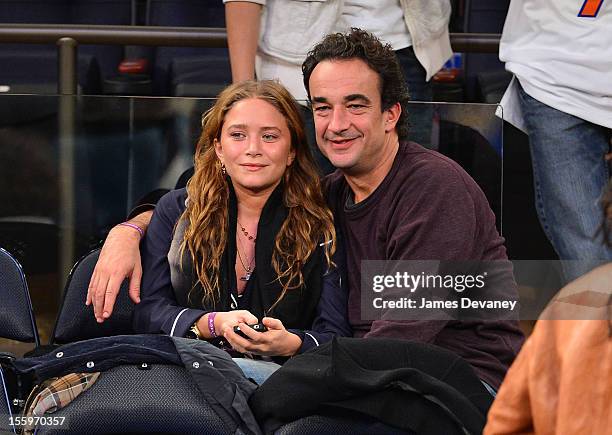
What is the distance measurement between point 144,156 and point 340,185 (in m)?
0.70

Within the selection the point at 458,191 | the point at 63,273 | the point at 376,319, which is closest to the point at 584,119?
the point at 458,191

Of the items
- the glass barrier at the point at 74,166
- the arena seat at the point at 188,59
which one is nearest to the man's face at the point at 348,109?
the glass barrier at the point at 74,166

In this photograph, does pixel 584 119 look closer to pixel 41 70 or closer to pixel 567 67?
pixel 567 67

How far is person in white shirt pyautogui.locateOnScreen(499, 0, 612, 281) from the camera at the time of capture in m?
3.13

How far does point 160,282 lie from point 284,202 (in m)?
0.35

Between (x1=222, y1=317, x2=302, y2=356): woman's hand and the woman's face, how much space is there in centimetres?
39

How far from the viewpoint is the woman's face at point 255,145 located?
279 cm

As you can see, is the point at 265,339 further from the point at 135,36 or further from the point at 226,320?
the point at 135,36

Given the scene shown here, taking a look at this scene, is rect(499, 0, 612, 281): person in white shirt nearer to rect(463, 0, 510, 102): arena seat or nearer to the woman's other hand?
the woman's other hand

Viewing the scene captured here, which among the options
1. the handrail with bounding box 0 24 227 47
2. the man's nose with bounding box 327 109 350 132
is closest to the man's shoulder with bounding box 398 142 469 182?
the man's nose with bounding box 327 109 350 132

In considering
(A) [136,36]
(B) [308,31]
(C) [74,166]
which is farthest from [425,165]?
(A) [136,36]

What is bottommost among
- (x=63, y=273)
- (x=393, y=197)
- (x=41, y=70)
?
(x=63, y=273)

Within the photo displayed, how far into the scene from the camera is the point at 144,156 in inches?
131

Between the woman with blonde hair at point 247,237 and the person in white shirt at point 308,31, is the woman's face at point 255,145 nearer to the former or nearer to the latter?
the woman with blonde hair at point 247,237
